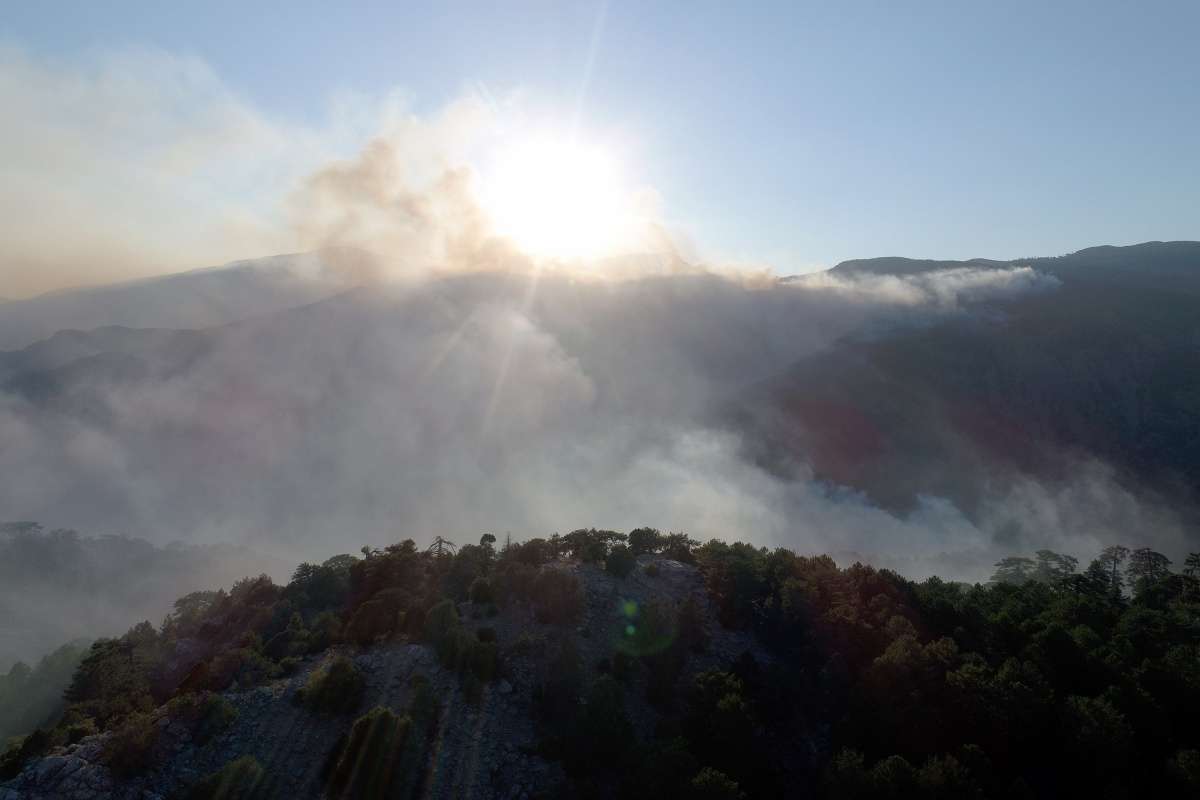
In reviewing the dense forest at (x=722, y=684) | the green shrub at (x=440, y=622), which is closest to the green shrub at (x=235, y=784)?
the dense forest at (x=722, y=684)

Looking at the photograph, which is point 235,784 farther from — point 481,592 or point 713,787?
point 713,787

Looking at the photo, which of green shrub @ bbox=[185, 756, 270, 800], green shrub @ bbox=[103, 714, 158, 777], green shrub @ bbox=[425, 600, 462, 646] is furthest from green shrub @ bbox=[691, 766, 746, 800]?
green shrub @ bbox=[103, 714, 158, 777]

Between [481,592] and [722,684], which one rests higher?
[481,592]

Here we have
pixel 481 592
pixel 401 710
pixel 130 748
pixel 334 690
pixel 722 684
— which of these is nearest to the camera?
pixel 130 748

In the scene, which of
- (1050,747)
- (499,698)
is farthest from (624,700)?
(1050,747)

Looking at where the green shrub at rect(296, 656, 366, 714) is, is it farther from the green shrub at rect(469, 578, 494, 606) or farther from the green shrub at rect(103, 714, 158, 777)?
the green shrub at rect(469, 578, 494, 606)

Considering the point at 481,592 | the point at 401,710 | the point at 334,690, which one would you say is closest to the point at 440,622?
the point at 481,592

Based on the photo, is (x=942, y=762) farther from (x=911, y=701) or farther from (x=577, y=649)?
(x=577, y=649)
